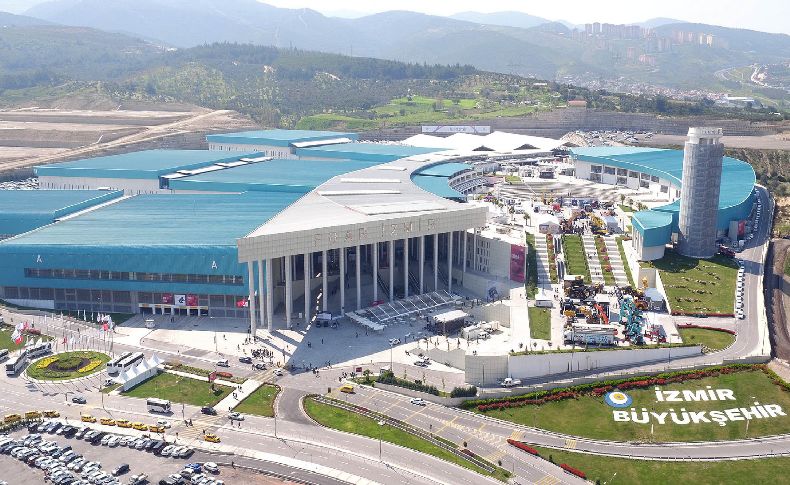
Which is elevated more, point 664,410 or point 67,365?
point 664,410

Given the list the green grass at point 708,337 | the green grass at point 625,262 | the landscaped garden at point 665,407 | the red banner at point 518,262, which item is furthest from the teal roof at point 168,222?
the green grass at point 708,337

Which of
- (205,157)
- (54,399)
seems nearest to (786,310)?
(54,399)

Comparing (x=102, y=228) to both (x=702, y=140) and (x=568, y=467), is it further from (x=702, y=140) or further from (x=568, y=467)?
(x=702, y=140)

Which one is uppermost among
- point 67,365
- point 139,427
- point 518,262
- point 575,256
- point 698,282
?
point 518,262

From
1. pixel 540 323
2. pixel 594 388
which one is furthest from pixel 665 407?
pixel 540 323

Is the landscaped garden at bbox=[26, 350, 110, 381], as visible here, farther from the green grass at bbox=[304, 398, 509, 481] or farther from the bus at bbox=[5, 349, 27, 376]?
the green grass at bbox=[304, 398, 509, 481]

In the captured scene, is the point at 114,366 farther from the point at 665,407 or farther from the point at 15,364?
the point at 665,407

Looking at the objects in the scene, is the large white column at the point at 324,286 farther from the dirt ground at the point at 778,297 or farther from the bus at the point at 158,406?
the dirt ground at the point at 778,297
